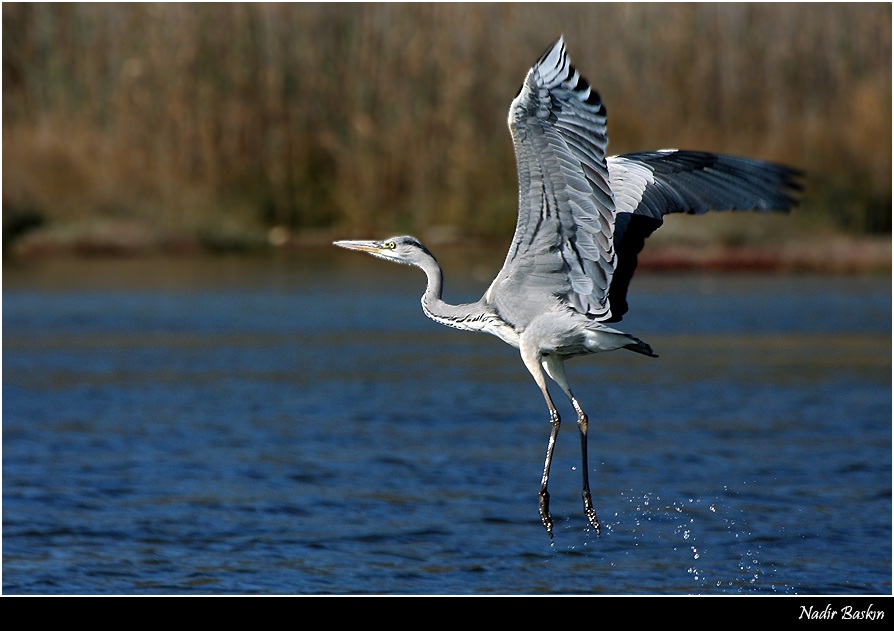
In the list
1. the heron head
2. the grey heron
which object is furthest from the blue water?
the heron head

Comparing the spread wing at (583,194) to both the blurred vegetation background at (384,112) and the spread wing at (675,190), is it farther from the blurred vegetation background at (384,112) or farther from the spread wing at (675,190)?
the blurred vegetation background at (384,112)

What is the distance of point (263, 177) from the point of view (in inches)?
893

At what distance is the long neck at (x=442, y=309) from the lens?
24.0 ft

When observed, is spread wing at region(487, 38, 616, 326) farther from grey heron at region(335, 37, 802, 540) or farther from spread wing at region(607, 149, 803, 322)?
spread wing at region(607, 149, 803, 322)

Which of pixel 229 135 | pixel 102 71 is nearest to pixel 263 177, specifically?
pixel 229 135

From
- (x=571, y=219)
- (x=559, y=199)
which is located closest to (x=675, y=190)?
(x=571, y=219)

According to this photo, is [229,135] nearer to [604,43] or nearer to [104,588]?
[604,43]

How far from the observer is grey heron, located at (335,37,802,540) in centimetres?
624

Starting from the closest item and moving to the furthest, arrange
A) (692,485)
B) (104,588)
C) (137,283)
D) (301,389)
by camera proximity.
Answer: (104,588) → (692,485) → (301,389) → (137,283)

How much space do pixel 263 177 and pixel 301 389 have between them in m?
9.67

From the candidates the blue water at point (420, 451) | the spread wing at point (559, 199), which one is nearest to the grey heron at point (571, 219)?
the spread wing at point (559, 199)

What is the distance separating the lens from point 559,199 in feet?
21.6

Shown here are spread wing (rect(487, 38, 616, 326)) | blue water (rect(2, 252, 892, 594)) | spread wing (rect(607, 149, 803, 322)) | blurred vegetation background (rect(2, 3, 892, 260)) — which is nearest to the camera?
spread wing (rect(487, 38, 616, 326))

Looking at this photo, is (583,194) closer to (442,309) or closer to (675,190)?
(442,309)
